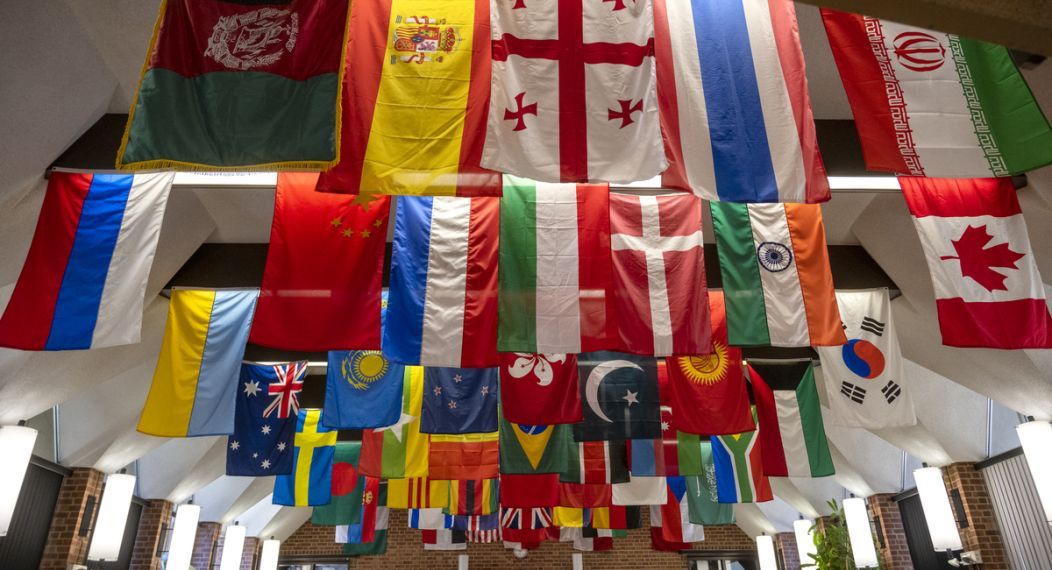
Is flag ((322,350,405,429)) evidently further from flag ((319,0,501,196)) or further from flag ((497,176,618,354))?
flag ((319,0,501,196))

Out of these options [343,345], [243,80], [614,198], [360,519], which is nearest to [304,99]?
[243,80]

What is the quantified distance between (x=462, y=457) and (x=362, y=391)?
2432mm

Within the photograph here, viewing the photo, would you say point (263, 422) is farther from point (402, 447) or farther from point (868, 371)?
point (868, 371)

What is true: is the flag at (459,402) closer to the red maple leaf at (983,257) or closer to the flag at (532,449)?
the flag at (532,449)

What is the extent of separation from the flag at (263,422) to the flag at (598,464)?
12.3 ft

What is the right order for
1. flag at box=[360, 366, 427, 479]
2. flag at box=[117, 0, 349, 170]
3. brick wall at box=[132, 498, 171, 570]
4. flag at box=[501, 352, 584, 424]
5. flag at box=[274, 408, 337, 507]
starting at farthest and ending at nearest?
brick wall at box=[132, 498, 171, 570] < flag at box=[274, 408, 337, 507] < flag at box=[360, 366, 427, 479] < flag at box=[501, 352, 584, 424] < flag at box=[117, 0, 349, 170]

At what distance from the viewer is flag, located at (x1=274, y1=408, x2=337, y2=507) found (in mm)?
9508

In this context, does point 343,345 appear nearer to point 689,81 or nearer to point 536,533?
point 689,81

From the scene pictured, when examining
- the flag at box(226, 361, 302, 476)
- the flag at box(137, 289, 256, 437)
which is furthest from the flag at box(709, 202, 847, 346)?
the flag at box(226, 361, 302, 476)

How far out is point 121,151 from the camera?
3.24 meters

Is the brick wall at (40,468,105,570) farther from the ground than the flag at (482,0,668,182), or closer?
closer

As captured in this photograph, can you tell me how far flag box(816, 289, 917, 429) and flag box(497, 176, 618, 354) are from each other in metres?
2.98

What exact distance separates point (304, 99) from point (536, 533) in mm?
12399

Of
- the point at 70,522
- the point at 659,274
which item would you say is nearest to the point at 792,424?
the point at 659,274
